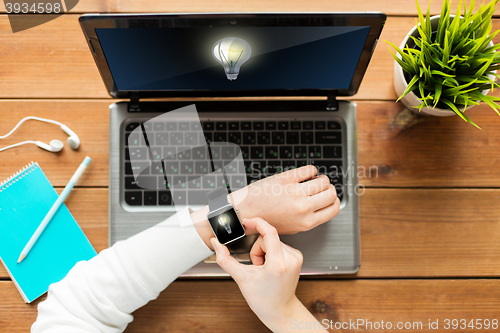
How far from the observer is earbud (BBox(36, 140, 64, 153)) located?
70 centimetres

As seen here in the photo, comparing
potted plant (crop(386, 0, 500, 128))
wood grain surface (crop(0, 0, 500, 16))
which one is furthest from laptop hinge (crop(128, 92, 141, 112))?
potted plant (crop(386, 0, 500, 128))

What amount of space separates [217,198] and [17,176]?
428 millimetres

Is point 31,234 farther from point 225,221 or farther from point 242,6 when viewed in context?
point 242,6

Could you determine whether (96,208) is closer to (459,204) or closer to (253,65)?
(253,65)

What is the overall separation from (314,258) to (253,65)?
393mm

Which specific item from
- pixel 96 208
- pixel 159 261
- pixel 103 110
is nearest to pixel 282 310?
pixel 159 261

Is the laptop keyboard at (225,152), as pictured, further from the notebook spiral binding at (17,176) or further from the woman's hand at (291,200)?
the notebook spiral binding at (17,176)

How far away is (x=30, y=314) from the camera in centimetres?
68

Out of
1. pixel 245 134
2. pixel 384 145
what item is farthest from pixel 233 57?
pixel 384 145

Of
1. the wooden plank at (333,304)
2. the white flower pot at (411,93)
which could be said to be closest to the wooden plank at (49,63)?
the wooden plank at (333,304)

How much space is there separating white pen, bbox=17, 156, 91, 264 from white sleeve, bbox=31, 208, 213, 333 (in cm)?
11

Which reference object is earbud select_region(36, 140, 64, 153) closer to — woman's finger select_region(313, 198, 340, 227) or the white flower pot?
woman's finger select_region(313, 198, 340, 227)

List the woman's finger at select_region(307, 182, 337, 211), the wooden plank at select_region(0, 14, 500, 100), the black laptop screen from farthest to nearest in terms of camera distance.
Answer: the wooden plank at select_region(0, 14, 500, 100)
the woman's finger at select_region(307, 182, 337, 211)
the black laptop screen

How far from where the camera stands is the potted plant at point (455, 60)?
538mm
